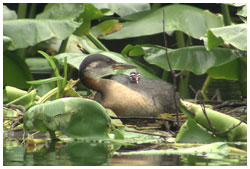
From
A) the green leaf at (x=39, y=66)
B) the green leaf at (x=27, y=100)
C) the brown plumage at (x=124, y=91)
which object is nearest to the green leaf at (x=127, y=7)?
the green leaf at (x=39, y=66)

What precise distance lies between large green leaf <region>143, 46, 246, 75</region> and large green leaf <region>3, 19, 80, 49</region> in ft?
2.84

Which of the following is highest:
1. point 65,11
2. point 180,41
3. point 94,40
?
point 65,11

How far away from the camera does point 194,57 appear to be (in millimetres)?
6602

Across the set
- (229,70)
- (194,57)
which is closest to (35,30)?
(194,57)

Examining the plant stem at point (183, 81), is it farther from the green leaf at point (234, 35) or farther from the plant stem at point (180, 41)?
the green leaf at point (234, 35)

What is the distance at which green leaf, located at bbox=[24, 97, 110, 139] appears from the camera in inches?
179

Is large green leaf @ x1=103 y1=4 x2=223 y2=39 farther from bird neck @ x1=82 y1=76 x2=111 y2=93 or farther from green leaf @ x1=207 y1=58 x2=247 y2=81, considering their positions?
bird neck @ x1=82 y1=76 x2=111 y2=93

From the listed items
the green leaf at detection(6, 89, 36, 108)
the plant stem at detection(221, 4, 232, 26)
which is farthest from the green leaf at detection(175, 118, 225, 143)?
the plant stem at detection(221, 4, 232, 26)

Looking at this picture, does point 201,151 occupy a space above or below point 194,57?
above

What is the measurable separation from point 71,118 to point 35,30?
8.54 feet

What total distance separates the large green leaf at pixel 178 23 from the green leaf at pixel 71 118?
303 centimetres

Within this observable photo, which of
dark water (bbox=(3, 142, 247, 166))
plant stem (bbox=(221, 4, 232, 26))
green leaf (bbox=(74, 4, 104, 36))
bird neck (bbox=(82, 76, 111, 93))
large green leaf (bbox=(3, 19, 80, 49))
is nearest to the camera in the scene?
dark water (bbox=(3, 142, 247, 166))

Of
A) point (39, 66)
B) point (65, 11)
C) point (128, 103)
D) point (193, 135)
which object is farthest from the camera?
point (39, 66)

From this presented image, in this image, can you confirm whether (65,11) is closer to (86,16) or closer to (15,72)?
(86,16)
